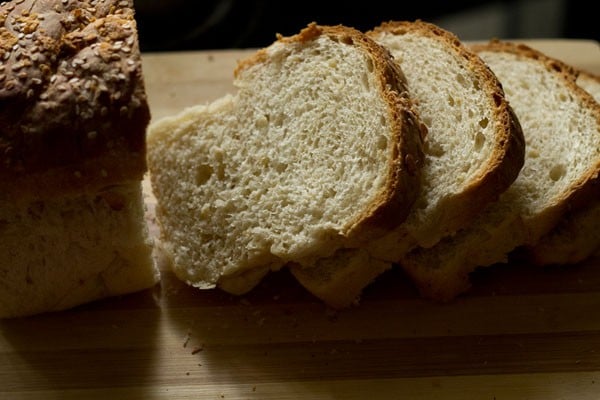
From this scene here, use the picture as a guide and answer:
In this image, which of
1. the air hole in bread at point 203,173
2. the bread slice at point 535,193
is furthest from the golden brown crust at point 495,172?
the air hole in bread at point 203,173

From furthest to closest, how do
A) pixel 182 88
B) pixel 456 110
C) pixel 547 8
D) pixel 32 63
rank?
pixel 547 8 → pixel 182 88 → pixel 456 110 → pixel 32 63

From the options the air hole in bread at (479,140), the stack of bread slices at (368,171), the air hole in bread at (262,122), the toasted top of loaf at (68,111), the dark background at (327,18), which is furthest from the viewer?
the dark background at (327,18)

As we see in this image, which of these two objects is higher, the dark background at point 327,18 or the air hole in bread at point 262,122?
the air hole in bread at point 262,122

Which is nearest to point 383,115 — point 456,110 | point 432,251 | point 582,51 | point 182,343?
point 456,110

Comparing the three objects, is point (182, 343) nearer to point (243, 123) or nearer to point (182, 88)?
point (243, 123)

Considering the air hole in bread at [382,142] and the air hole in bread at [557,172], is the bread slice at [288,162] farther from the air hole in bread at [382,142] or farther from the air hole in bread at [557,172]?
the air hole in bread at [557,172]

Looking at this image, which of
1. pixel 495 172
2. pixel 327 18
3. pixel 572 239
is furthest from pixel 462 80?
pixel 327 18
